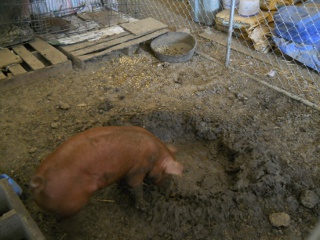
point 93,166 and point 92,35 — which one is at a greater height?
point 92,35

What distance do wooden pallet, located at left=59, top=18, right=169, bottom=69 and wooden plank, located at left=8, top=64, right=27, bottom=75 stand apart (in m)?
0.66

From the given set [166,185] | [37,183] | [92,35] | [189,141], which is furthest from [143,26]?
[37,183]

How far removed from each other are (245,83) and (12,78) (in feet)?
9.46

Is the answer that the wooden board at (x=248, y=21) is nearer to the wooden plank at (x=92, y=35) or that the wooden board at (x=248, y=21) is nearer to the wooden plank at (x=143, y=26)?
the wooden plank at (x=143, y=26)

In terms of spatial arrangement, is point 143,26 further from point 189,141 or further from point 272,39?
point 189,141

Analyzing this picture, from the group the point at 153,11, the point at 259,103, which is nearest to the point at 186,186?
the point at 259,103

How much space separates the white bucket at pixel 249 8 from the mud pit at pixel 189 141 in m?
1.12

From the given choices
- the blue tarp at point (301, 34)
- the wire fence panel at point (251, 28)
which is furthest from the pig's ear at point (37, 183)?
the blue tarp at point (301, 34)

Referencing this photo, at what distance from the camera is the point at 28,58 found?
168 inches

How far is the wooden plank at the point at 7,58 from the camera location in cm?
409

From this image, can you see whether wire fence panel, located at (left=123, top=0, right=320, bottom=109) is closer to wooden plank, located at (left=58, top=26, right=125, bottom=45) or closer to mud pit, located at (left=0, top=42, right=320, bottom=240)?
mud pit, located at (left=0, top=42, right=320, bottom=240)

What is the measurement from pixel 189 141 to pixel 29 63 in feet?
7.78

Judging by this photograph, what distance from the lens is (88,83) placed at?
13.5 feet

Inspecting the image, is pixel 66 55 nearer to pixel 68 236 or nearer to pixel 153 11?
pixel 153 11
